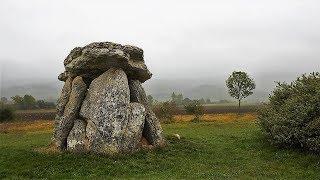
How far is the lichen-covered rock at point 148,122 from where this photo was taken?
33250 millimetres

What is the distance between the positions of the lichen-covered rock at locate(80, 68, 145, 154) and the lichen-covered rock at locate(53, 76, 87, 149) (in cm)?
53

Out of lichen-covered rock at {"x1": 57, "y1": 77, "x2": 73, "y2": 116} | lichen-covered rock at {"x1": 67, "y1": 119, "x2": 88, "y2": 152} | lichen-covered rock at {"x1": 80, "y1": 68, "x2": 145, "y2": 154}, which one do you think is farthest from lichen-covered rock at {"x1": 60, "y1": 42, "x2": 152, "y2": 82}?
lichen-covered rock at {"x1": 67, "y1": 119, "x2": 88, "y2": 152}

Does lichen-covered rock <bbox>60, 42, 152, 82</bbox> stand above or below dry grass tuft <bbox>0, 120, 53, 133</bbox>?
above

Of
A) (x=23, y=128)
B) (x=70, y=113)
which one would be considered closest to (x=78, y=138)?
(x=70, y=113)

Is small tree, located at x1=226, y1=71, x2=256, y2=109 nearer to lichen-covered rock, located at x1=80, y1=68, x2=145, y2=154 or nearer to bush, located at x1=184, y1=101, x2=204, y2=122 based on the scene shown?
bush, located at x1=184, y1=101, x2=204, y2=122

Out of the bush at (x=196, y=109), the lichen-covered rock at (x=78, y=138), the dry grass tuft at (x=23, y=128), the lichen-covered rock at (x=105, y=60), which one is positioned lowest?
the dry grass tuft at (x=23, y=128)

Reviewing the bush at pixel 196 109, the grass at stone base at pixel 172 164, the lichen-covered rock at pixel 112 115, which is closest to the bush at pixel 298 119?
the grass at stone base at pixel 172 164

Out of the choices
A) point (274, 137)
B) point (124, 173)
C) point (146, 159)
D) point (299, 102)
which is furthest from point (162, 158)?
point (299, 102)

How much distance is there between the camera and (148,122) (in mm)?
33844

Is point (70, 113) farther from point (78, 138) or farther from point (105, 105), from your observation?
point (105, 105)

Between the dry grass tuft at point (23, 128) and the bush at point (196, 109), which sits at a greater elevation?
the bush at point (196, 109)

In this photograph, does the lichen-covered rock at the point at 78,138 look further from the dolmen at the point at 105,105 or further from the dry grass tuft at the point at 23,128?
the dry grass tuft at the point at 23,128

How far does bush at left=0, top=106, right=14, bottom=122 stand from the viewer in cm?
8606

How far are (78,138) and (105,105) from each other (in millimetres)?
3047
